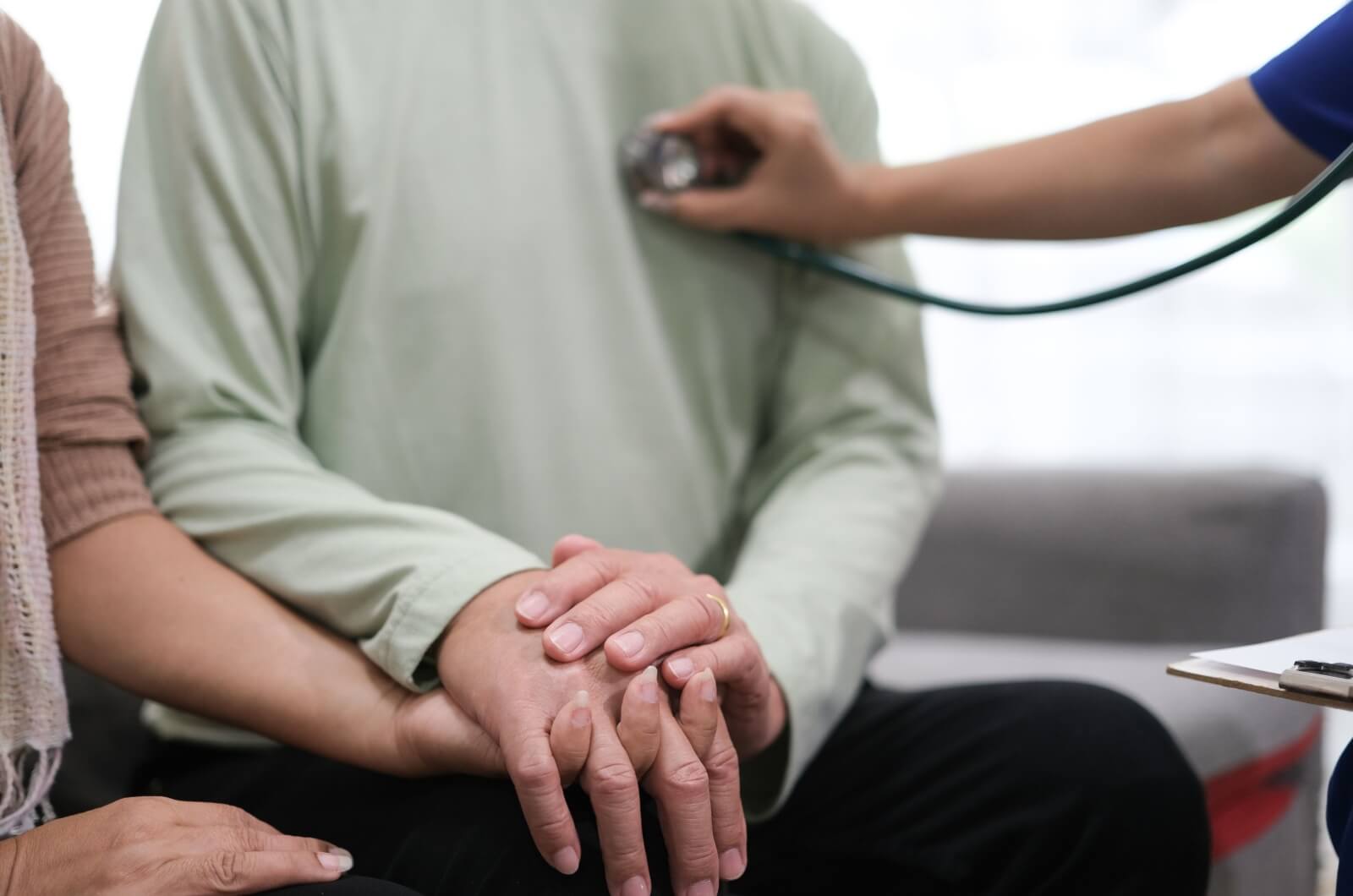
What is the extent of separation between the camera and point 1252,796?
1.22 m

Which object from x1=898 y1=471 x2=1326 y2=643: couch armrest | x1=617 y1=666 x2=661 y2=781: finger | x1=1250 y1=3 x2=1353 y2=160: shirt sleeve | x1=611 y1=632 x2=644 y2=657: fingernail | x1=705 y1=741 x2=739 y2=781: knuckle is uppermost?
x1=1250 y1=3 x2=1353 y2=160: shirt sleeve

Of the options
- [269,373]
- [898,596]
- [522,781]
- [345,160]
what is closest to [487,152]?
[345,160]

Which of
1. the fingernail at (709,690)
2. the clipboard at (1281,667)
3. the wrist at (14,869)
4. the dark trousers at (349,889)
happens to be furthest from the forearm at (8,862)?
the clipboard at (1281,667)

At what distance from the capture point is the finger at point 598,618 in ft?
1.89

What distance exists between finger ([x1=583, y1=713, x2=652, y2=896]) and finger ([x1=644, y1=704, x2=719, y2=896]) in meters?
0.02

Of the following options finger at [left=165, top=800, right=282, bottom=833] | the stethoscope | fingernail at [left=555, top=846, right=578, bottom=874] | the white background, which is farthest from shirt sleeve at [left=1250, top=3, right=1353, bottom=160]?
the white background

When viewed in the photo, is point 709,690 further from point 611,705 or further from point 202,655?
point 202,655

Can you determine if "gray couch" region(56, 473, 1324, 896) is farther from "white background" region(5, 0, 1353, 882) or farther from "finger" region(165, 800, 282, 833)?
"finger" region(165, 800, 282, 833)

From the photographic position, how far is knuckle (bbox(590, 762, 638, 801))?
548 millimetres

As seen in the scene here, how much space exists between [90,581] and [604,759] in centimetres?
33

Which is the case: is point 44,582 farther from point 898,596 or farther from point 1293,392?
point 1293,392

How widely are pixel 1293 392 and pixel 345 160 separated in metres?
1.92

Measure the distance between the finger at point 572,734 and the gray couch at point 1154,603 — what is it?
69cm

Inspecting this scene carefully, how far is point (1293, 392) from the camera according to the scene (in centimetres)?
213
